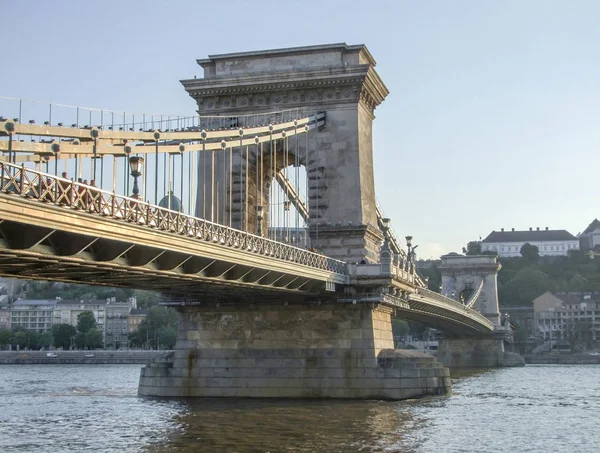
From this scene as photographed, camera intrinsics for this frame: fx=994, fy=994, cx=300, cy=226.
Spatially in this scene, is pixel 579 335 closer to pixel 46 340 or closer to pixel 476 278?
pixel 476 278

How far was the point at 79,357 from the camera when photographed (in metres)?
155

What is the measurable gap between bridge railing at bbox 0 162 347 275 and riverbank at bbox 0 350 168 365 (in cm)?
11815

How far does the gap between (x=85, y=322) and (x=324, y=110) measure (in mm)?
141163

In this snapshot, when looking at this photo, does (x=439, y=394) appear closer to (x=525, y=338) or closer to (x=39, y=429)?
(x=39, y=429)

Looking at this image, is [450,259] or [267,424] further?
[450,259]

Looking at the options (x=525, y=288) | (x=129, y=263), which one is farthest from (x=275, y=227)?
(x=525, y=288)

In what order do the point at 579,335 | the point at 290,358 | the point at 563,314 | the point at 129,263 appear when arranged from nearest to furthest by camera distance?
the point at 129,263 → the point at 290,358 → the point at 579,335 → the point at 563,314

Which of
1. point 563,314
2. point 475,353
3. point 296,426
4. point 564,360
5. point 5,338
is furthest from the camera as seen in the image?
point 563,314

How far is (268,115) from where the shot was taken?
51062 millimetres

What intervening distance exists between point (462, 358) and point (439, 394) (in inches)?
2953

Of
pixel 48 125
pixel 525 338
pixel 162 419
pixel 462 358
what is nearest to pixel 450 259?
pixel 462 358

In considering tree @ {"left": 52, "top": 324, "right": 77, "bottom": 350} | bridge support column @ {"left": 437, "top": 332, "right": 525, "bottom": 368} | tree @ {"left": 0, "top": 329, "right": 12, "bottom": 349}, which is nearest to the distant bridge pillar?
bridge support column @ {"left": 437, "top": 332, "right": 525, "bottom": 368}

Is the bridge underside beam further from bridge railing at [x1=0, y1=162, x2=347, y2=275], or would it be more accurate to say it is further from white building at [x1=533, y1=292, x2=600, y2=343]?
white building at [x1=533, y1=292, x2=600, y2=343]

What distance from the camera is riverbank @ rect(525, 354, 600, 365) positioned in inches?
5600
